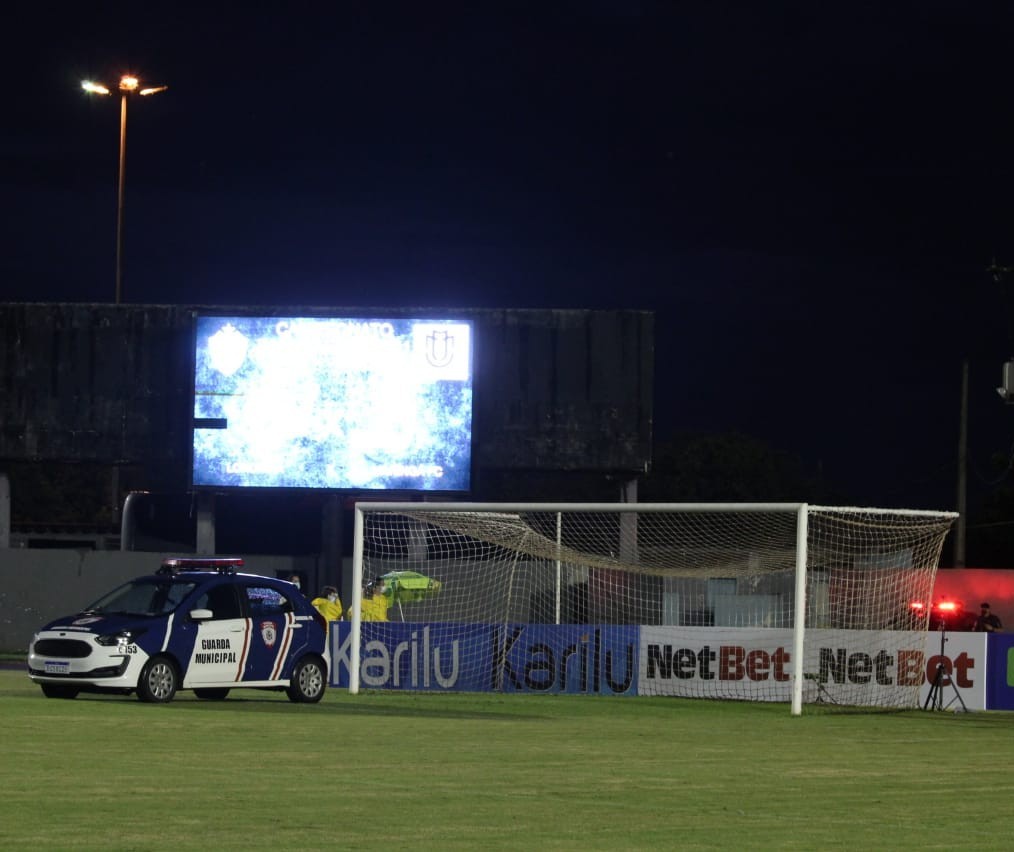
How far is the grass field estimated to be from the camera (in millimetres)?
10742

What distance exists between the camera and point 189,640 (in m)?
23.3

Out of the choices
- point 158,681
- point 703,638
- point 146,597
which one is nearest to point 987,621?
point 703,638

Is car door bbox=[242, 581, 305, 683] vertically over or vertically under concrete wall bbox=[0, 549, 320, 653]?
over

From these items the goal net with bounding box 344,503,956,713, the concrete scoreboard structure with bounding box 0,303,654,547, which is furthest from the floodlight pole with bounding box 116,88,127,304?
the goal net with bounding box 344,503,956,713

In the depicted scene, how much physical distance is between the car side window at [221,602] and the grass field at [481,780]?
115 cm

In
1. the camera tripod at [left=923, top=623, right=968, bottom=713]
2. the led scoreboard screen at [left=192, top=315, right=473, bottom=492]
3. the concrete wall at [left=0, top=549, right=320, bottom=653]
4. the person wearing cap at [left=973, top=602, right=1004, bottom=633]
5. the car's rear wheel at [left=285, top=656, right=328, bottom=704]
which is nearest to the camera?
the car's rear wheel at [left=285, top=656, right=328, bottom=704]

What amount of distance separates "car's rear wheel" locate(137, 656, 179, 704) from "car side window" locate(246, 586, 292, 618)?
52.4 inches

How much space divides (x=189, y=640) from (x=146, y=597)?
1.16 metres

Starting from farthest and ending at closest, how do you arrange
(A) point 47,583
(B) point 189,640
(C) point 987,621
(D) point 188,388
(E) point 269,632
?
(D) point 188,388 → (A) point 47,583 → (C) point 987,621 → (E) point 269,632 → (B) point 189,640

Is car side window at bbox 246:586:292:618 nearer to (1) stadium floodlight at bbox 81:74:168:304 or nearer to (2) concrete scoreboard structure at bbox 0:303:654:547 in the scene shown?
(2) concrete scoreboard structure at bbox 0:303:654:547

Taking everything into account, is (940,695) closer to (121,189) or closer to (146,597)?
(146,597)

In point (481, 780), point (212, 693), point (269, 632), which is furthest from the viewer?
point (212, 693)

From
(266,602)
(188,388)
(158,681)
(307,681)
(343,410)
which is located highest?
(188,388)

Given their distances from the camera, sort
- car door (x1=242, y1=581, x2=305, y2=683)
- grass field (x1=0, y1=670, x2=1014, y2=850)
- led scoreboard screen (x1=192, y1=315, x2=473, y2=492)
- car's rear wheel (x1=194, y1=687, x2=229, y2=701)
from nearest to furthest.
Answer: grass field (x1=0, y1=670, x2=1014, y2=850)
car door (x1=242, y1=581, x2=305, y2=683)
car's rear wheel (x1=194, y1=687, x2=229, y2=701)
led scoreboard screen (x1=192, y1=315, x2=473, y2=492)
